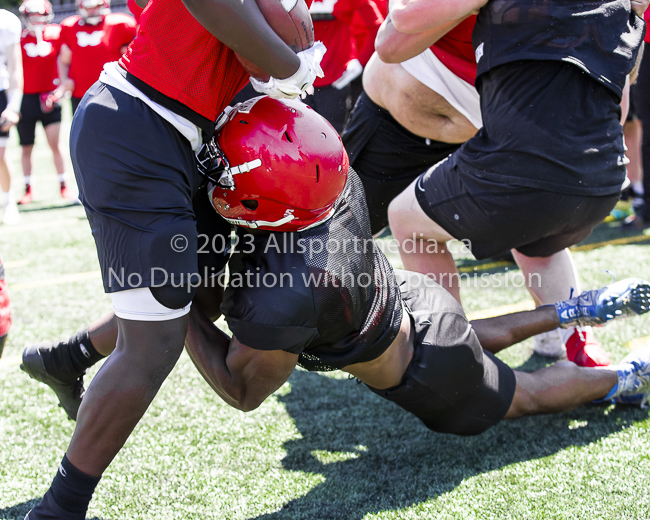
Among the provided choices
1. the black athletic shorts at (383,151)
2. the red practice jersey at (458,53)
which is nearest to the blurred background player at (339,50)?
the black athletic shorts at (383,151)

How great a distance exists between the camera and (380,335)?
2082mm

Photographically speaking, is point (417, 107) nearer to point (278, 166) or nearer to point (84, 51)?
point (278, 166)

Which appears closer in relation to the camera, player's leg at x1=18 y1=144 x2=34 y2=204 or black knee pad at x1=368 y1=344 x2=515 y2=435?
black knee pad at x1=368 y1=344 x2=515 y2=435

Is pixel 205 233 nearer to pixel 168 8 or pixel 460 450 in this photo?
pixel 168 8

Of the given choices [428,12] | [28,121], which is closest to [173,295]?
[428,12]

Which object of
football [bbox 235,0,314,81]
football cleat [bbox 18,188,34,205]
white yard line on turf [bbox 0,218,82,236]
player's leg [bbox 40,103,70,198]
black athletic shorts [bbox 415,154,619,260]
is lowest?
football cleat [bbox 18,188,34,205]

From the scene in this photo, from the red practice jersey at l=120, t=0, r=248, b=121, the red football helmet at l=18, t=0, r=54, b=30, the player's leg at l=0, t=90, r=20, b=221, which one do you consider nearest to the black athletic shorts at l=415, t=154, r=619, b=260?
the red practice jersey at l=120, t=0, r=248, b=121

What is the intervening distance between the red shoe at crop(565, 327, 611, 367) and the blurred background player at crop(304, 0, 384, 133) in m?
2.11

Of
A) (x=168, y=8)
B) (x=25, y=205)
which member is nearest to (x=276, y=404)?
(x=168, y=8)

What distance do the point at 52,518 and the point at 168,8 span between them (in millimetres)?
1458

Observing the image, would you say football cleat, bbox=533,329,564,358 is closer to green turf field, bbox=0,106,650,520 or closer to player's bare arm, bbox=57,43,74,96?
green turf field, bbox=0,106,650,520

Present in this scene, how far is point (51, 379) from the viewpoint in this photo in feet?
8.11

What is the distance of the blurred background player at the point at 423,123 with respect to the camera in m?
2.86

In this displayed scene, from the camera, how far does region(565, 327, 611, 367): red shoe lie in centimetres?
287
